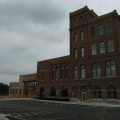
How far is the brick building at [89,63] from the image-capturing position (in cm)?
4531

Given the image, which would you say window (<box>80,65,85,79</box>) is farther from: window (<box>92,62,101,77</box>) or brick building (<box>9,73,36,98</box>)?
brick building (<box>9,73,36,98</box>)

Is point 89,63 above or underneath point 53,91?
above

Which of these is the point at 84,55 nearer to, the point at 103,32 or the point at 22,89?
the point at 103,32

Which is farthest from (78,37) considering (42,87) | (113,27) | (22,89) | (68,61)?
(22,89)

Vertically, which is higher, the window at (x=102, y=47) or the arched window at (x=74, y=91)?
the window at (x=102, y=47)

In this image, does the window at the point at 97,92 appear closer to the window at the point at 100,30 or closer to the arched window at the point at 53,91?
the window at the point at 100,30

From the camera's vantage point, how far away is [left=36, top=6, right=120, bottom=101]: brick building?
45312mm

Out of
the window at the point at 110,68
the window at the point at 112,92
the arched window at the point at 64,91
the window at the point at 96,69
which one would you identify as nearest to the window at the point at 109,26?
the window at the point at 110,68

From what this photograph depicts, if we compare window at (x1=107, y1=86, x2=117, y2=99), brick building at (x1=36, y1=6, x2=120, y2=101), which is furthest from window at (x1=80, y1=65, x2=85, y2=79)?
window at (x1=107, y1=86, x2=117, y2=99)

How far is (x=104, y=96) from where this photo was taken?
44.8 meters

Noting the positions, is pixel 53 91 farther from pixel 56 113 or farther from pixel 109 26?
pixel 56 113

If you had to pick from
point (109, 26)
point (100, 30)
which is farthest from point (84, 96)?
point (109, 26)

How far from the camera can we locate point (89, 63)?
164 feet

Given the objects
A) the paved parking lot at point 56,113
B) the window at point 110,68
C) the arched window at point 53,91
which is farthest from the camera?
the arched window at point 53,91
